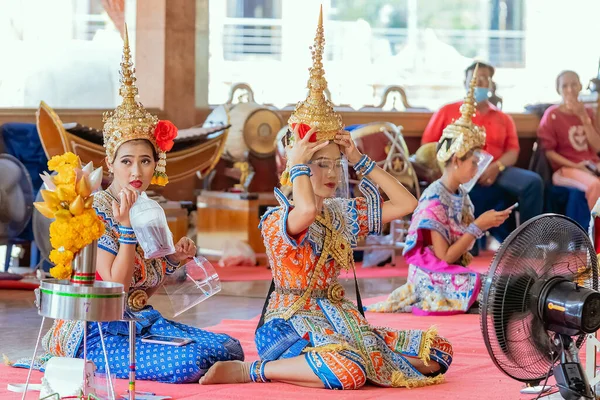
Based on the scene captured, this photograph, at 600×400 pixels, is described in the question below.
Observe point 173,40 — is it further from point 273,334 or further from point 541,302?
point 541,302

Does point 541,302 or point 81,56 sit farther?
point 81,56

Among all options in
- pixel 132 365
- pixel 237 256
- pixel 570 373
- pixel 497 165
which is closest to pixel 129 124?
pixel 132 365

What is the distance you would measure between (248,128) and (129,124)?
16.2 feet

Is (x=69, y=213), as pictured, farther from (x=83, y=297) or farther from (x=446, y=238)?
(x=446, y=238)

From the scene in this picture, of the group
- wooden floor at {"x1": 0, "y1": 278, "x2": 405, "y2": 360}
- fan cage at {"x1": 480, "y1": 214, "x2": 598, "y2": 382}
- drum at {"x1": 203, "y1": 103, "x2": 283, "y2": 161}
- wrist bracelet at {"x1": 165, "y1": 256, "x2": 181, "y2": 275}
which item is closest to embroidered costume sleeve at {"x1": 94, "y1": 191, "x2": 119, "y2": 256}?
wrist bracelet at {"x1": 165, "y1": 256, "x2": 181, "y2": 275}

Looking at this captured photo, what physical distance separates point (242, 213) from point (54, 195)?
5531 millimetres

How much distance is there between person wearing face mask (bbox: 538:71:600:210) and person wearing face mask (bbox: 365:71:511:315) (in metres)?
3.50

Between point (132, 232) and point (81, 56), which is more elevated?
point (81, 56)

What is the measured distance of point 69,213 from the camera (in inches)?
120

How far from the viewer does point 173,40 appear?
30.2ft

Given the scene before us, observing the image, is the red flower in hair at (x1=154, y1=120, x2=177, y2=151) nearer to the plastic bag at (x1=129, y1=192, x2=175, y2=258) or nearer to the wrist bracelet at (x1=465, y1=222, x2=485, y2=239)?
the plastic bag at (x1=129, y1=192, x2=175, y2=258)

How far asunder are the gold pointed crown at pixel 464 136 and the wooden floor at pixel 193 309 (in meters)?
1.19

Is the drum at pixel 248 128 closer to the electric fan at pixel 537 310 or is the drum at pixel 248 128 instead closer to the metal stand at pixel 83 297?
the electric fan at pixel 537 310

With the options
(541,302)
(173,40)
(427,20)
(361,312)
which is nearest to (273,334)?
(361,312)
